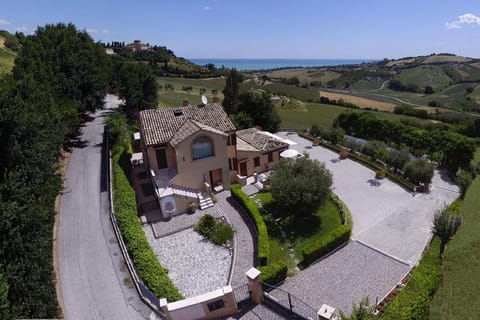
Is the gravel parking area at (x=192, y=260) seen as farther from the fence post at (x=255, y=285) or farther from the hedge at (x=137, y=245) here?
the fence post at (x=255, y=285)

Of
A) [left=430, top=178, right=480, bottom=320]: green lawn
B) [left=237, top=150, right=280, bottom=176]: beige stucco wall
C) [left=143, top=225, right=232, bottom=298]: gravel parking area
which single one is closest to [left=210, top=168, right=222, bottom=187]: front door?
[left=237, top=150, right=280, bottom=176]: beige stucco wall

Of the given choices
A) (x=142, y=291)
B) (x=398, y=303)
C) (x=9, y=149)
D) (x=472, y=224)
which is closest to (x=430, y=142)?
(x=472, y=224)

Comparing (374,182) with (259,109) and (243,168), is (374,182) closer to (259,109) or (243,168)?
(243,168)

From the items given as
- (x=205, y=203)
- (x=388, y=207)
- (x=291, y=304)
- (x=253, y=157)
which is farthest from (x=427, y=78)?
(x=291, y=304)

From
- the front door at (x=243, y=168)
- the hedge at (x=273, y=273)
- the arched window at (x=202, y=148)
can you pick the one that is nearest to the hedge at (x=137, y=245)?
the hedge at (x=273, y=273)

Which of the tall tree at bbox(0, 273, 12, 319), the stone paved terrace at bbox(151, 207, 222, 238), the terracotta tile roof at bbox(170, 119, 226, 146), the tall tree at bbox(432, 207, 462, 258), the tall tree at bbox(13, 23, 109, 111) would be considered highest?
the tall tree at bbox(13, 23, 109, 111)

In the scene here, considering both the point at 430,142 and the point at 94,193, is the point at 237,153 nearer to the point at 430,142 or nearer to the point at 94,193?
the point at 94,193

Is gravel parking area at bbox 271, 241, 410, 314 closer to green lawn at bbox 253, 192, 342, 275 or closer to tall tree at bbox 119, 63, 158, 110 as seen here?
green lawn at bbox 253, 192, 342, 275
